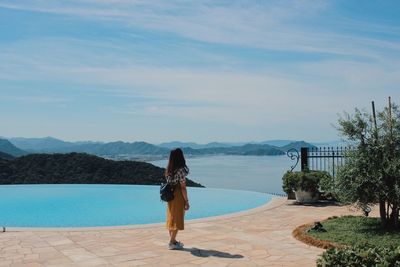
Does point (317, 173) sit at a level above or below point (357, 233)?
above

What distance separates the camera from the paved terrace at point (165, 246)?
24.9 ft

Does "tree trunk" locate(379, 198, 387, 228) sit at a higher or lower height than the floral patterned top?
lower

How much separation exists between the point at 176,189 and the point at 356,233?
11.5ft

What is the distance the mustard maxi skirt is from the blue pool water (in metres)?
5.19

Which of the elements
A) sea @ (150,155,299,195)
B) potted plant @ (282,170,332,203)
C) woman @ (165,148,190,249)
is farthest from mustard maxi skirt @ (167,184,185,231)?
potted plant @ (282,170,332,203)

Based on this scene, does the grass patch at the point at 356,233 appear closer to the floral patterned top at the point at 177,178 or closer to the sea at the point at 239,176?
the floral patterned top at the point at 177,178

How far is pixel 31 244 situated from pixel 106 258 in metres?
2.03

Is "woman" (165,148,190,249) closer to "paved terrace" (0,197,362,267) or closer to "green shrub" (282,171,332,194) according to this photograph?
"paved terrace" (0,197,362,267)

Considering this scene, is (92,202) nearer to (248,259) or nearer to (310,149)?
(310,149)

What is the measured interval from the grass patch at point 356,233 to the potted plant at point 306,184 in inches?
137

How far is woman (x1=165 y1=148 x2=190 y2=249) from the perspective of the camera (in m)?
8.42

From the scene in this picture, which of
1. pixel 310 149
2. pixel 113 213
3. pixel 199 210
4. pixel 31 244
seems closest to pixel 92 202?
pixel 113 213

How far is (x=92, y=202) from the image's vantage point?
753 inches

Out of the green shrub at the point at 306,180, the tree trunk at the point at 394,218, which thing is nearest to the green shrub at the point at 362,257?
the tree trunk at the point at 394,218
